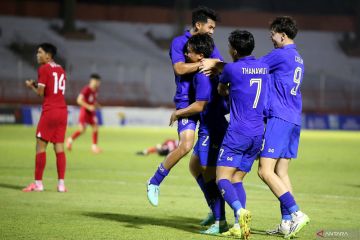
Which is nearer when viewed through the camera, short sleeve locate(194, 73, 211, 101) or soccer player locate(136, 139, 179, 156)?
short sleeve locate(194, 73, 211, 101)

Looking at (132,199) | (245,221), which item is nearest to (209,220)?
(245,221)

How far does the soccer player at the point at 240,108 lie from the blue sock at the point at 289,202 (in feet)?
1.74

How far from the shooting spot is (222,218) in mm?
9930

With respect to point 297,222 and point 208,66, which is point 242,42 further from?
point 297,222

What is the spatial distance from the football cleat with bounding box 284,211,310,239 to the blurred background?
96.6 ft

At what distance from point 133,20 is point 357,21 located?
1517 centimetres

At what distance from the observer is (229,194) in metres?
9.13

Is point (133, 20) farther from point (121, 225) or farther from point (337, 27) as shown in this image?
point (121, 225)

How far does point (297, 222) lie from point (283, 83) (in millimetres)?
1630

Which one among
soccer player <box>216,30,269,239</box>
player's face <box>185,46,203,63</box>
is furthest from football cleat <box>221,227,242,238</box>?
player's face <box>185,46,203,63</box>

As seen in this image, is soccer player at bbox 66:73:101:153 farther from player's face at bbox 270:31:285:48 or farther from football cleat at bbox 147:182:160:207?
player's face at bbox 270:31:285:48

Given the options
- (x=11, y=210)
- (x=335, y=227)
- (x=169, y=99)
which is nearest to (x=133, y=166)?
(x=11, y=210)

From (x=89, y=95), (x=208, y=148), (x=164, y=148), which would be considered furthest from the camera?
(x=89, y=95)

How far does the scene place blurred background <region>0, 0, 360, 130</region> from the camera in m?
42.7
